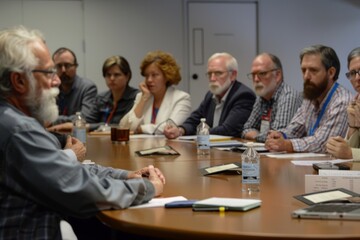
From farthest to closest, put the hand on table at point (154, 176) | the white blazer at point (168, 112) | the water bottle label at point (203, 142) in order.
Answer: the white blazer at point (168, 112) → the water bottle label at point (203, 142) → the hand on table at point (154, 176)

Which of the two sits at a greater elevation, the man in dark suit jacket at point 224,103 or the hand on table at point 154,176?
the man in dark suit jacket at point 224,103

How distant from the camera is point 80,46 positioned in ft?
23.5

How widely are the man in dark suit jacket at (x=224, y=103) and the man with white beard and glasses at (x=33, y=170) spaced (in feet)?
8.35

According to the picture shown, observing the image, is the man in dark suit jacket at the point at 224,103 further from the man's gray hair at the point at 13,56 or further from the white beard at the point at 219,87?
the man's gray hair at the point at 13,56

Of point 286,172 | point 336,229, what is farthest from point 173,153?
point 336,229

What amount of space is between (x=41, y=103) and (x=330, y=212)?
1.01 meters

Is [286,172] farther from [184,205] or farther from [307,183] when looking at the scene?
[184,205]

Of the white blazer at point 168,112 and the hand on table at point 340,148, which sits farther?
the white blazer at point 168,112

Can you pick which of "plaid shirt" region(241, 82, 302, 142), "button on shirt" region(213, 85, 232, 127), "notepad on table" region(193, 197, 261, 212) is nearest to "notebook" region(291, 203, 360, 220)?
"notepad on table" region(193, 197, 261, 212)

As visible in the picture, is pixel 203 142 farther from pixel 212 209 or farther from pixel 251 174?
pixel 212 209

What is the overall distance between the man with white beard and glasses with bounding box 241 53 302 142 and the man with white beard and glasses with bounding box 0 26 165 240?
2469 millimetres

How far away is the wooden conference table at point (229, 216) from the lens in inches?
56.8

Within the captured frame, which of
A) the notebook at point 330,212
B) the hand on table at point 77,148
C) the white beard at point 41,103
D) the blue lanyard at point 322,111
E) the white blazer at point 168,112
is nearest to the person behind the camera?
the notebook at point 330,212

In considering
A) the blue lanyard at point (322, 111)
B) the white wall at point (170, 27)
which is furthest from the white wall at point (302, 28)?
the blue lanyard at point (322, 111)
